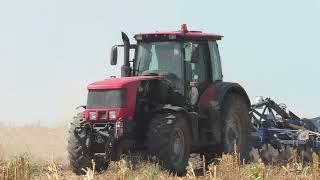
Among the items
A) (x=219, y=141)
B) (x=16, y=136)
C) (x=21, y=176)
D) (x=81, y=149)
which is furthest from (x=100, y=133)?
(x=16, y=136)

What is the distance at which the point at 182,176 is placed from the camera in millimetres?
9852

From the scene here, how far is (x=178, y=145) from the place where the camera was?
9.97 m

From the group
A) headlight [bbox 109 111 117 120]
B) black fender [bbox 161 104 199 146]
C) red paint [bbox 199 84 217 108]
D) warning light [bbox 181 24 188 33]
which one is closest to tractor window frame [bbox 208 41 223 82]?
red paint [bbox 199 84 217 108]

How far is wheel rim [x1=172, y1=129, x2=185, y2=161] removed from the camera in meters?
9.81

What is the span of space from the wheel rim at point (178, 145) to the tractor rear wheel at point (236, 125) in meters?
1.25

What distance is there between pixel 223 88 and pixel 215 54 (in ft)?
2.51

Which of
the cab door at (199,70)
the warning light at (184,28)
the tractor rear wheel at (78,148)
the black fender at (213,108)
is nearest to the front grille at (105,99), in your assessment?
the tractor rear wheel at (78,148)

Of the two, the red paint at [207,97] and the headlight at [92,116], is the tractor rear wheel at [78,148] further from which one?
the red paint at [207,97]

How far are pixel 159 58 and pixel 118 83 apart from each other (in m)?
1.12

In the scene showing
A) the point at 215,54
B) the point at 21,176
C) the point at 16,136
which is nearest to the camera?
the point at 21,176

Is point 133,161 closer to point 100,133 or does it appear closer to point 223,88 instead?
point 100,133

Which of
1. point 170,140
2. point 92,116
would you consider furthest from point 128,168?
point 92,116

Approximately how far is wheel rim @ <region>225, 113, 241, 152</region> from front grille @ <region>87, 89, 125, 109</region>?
227cm

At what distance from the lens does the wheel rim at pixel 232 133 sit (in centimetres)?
1125
